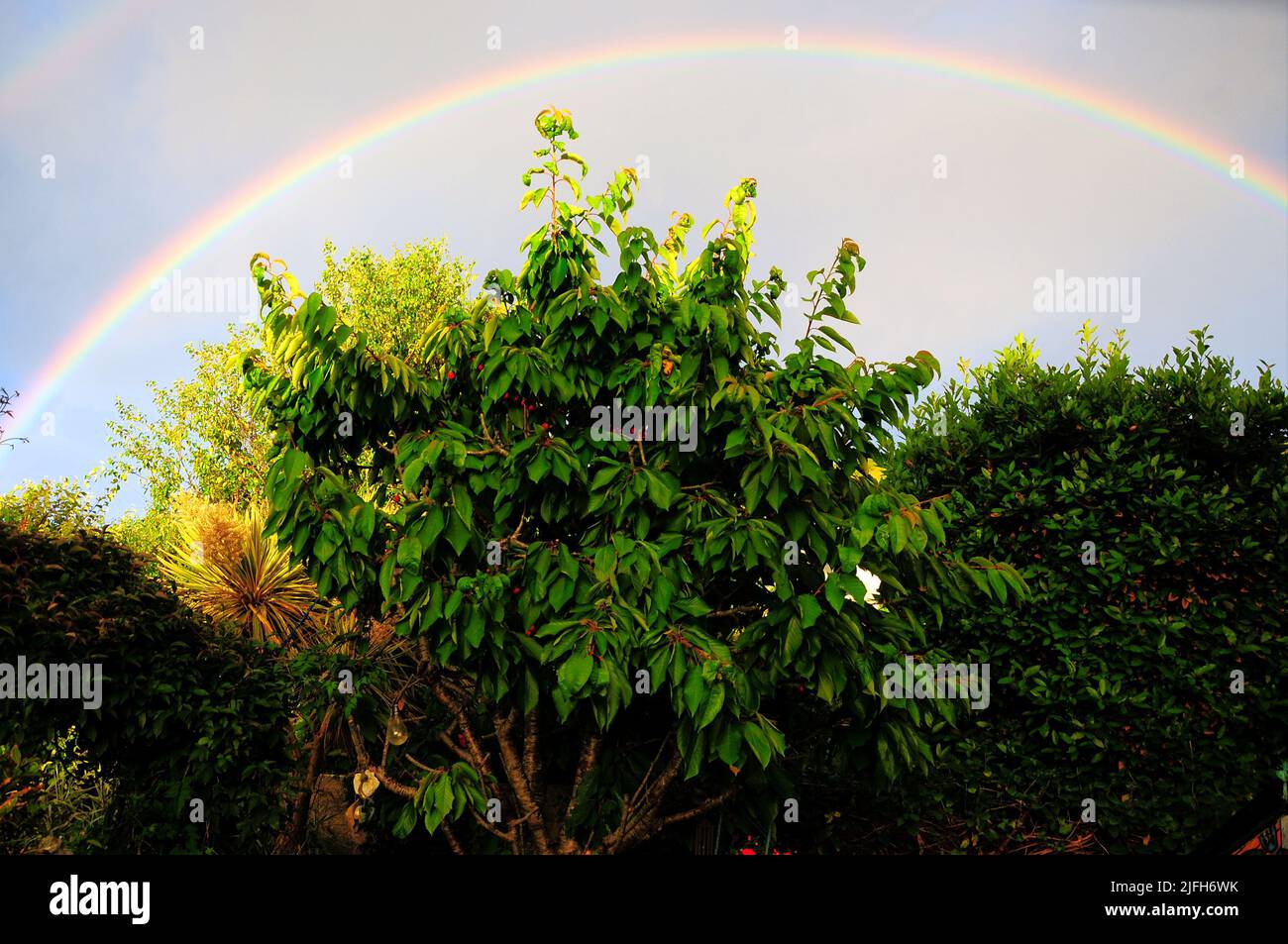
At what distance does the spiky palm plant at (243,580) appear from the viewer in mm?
9422

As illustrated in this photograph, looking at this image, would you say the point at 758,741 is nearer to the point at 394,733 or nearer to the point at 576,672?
the point at 576,672

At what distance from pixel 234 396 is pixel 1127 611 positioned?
20.1 m

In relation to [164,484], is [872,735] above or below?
below

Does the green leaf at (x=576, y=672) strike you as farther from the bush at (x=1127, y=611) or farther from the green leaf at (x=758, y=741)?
the bush at (x=1127, y=611)

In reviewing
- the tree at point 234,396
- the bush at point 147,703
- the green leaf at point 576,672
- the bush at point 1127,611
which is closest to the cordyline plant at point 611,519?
the green leaf at point 576,672

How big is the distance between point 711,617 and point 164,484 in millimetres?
20476

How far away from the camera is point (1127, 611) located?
24.2 ft

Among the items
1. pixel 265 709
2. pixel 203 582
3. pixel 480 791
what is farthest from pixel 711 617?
pixel 203 582

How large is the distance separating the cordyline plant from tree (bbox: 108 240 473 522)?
586 inches

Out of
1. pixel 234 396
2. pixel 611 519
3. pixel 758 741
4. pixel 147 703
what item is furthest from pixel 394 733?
pixel 234 396

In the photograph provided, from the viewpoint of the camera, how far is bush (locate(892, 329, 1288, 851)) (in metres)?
7.15

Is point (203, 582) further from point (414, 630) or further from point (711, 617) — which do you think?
point (711, 617)

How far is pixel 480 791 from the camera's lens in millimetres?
5566

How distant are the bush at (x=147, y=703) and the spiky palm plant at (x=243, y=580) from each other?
2999 mm
